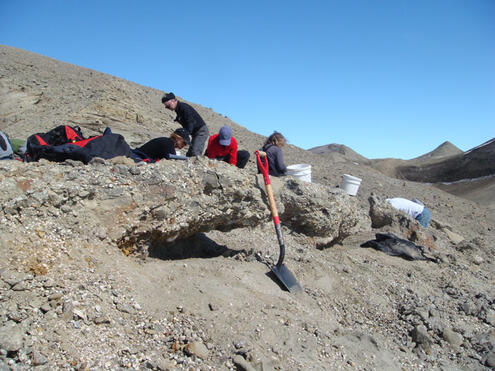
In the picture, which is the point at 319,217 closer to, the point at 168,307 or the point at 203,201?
the point at 203,201

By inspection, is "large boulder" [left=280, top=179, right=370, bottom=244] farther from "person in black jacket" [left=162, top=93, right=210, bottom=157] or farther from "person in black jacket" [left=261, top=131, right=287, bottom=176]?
"person in black jacket" [left=162, top=93, right=210, bottom=157]

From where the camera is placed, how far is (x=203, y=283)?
Answer: 10.2ft

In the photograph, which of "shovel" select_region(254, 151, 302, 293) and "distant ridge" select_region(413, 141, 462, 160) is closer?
"shovel" select_region(254, 151, 302, 293)

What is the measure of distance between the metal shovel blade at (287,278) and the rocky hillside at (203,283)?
7 centimetres

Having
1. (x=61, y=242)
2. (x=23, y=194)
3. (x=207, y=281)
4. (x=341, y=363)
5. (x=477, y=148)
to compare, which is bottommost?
(x=341, y=363)

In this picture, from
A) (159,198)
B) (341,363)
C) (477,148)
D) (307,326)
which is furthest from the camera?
(477,148)

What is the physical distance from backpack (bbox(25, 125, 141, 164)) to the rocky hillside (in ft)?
0.72

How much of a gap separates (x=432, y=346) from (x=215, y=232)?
260cm

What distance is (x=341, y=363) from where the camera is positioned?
2.79 meters

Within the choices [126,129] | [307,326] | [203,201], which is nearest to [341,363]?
[307,326]

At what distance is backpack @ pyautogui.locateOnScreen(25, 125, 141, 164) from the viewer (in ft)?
10.8

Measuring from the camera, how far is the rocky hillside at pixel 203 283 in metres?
2.23

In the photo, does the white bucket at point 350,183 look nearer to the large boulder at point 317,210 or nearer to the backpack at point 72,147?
the large boulder at point 317,210

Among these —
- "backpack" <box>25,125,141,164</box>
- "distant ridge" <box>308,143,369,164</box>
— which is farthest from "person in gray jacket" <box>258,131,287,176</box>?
"distant ridge" <box>308,143,369,164</box>
